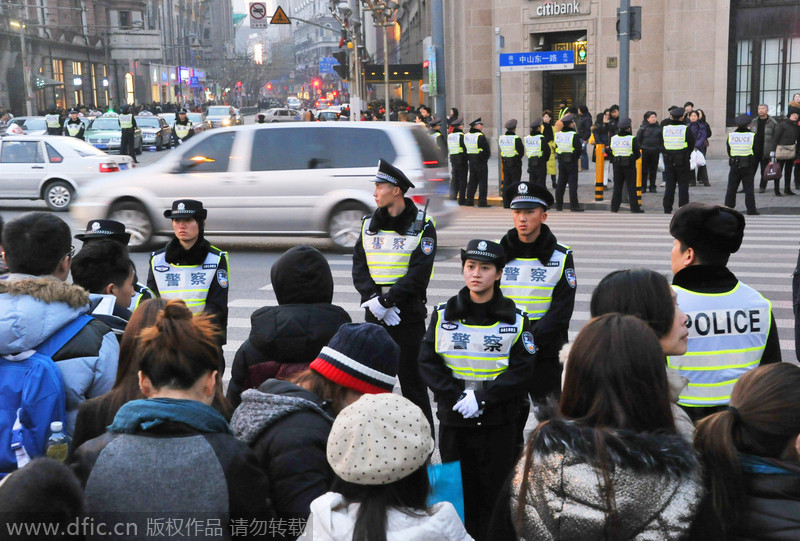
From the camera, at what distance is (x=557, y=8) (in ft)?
101

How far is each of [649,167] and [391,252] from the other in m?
15.6

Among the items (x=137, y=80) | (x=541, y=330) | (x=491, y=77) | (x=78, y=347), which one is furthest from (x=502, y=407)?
(x=137, y=80)

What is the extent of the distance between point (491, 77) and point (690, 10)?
26.3 ft

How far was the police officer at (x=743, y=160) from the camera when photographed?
53.2ft

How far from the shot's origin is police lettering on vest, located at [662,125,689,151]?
16266mm

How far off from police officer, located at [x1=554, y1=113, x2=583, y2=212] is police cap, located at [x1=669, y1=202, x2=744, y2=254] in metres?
14.0

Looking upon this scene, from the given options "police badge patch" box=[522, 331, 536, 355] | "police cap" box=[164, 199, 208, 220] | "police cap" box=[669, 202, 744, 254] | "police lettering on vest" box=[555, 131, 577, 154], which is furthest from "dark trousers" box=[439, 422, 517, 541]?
"police lettering on vest" box=[555, 131, 577, 154]

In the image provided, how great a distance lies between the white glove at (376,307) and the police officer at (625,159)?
12.5 m

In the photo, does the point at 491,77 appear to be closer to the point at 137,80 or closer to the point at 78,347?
the point at 78,347

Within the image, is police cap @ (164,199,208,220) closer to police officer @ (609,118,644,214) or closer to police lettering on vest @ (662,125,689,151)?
police lettering on vest @ (662,125,689,151)

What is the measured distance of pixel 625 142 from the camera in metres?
17.2

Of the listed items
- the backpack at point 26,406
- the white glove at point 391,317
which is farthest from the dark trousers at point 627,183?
the backpack at point 26,406

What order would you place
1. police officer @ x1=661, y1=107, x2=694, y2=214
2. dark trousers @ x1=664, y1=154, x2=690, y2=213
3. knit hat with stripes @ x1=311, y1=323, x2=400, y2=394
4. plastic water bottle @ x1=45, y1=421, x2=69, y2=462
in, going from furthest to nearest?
dark trousers @ x1=664, y1=154, x2=690, y2=213 < police officer @ x1=661, y1=107, x2=694, y2=214 < plastic water bottle @ x1=45, y1=421, x2=69, y2=462 < knit hat with stripes @ x1=311, y1=323, x2=400, y2=394

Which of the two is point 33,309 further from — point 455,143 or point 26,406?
point 455,143
